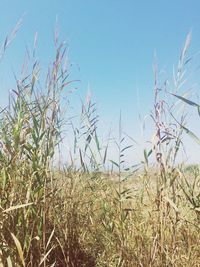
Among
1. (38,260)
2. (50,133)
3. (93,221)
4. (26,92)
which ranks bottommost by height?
(38,260)

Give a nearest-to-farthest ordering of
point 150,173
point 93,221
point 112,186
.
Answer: point 150,173, point 112,186, point 93,221

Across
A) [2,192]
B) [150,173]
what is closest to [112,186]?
[150,173]

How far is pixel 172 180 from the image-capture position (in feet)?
7.27

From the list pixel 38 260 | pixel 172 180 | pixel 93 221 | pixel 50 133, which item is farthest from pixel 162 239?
pixel 93 221

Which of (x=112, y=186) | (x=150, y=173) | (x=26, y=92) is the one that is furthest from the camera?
(x=112, y=186)

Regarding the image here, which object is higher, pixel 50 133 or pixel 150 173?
pixel 50 133

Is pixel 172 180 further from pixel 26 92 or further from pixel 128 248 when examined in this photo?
pixel 26 92

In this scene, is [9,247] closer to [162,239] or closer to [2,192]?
A: [2,192]

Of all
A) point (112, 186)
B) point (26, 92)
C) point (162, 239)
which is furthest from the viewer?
point (112, 186)

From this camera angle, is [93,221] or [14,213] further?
[93,221]

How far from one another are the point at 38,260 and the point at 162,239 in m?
0.79

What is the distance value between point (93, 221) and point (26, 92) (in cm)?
131

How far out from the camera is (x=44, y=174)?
7.82ft

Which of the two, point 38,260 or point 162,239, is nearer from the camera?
point 162,239
